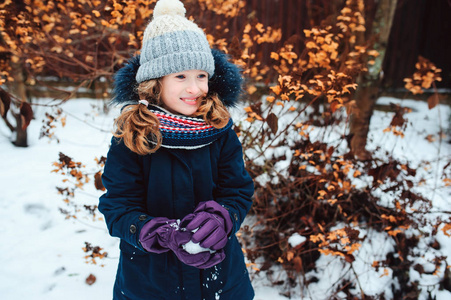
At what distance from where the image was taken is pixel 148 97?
1310 mm

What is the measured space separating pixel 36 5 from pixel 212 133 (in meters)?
2.44

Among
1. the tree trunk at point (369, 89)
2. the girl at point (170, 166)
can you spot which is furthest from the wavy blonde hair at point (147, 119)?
the tree trunk at point (369, 89)

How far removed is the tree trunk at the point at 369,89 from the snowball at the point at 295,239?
1.08m

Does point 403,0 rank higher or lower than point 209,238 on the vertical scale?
higher

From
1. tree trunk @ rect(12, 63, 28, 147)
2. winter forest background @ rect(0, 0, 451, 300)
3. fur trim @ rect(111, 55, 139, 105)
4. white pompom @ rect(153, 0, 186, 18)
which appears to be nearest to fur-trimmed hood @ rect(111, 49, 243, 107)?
fur trim @ rect(111, 55, 139, 105)

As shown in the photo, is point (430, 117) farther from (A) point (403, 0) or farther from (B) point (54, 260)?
(B) point (54, 260)

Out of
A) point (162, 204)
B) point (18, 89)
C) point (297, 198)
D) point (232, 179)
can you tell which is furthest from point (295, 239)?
point (18, 89)

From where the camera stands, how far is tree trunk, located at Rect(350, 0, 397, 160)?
2.99 m

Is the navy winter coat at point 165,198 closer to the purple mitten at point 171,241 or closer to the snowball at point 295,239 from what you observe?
the purple mitten at point 171,241

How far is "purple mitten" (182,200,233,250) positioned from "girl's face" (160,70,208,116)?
1.35ft

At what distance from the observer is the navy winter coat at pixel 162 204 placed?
1225 mm

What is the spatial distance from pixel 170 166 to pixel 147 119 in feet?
0.70

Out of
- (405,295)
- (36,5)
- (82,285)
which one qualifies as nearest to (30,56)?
(36,5)

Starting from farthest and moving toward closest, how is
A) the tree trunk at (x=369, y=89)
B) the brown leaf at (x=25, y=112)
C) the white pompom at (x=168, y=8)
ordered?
1. the tree trunk at (x=369, y=89)
2. the brown leaf at (x=25, y=112)
3. the white pompom at (x=168, y=8)
